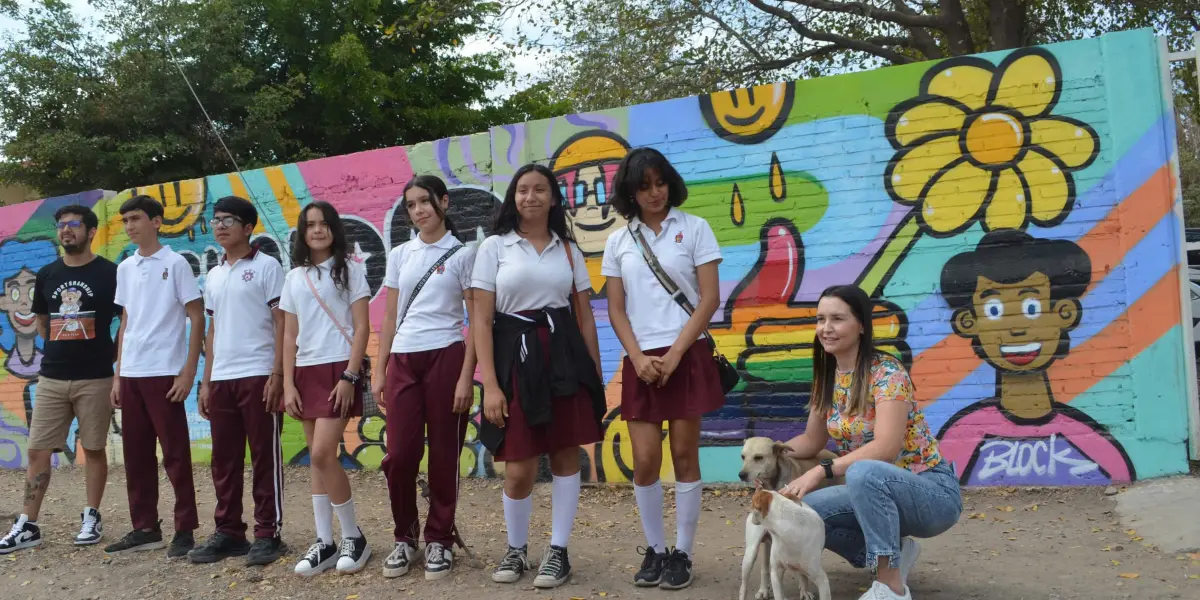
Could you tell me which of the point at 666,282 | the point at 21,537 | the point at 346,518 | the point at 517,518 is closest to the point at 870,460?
the point at 666,282

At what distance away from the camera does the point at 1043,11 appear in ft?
40.3

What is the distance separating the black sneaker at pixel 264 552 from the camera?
4578 millimetres

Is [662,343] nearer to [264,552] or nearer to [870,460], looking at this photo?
[870,460]

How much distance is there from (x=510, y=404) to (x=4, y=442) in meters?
7.33

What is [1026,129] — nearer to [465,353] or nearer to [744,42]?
[465,353]

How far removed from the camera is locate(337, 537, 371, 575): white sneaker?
4.32 meters

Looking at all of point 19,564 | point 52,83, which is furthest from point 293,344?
point 52,83

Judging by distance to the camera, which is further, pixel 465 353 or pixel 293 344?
pixel 293 344

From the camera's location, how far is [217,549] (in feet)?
15.6

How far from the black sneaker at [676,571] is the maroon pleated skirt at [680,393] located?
59cm

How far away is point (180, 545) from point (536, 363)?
2534 mm

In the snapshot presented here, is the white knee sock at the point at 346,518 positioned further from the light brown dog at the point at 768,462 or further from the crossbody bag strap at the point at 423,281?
the light brown dog at the point at 768,462

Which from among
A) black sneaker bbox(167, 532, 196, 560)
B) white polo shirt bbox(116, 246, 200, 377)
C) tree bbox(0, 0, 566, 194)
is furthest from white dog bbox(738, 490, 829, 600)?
tree bbox(0, 0, 566, 194)

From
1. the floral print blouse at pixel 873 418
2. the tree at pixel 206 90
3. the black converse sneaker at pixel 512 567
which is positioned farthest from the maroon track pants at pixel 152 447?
the tree at pixel 206 90
